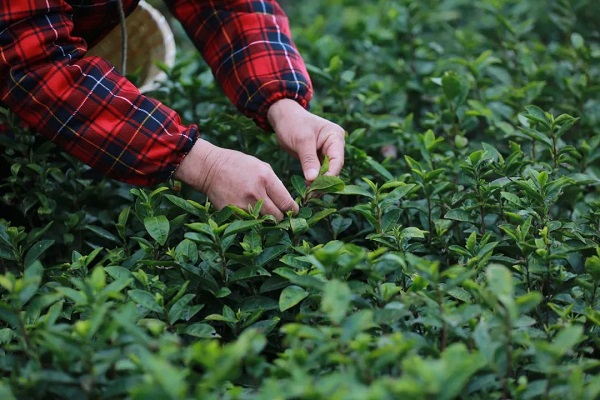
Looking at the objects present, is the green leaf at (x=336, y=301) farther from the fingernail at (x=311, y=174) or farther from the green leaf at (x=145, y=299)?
the fingernail at (x=311, y=174)

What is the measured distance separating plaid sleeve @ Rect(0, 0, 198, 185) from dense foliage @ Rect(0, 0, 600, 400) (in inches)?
3.8

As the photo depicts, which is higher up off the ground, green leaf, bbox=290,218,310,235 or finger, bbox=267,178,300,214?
finger, bbox=267,178,300,214

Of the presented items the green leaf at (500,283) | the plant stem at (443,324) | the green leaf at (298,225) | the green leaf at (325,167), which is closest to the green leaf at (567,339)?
the green leaf at (500,283)

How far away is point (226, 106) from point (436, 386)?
1570 millimetres

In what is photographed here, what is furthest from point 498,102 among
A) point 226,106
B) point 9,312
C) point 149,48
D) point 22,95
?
point 9,312

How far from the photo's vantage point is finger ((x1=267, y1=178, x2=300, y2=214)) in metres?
1.83

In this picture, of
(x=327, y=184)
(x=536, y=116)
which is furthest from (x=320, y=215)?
(x=536, y=116)

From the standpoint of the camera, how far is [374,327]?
1.55 meters

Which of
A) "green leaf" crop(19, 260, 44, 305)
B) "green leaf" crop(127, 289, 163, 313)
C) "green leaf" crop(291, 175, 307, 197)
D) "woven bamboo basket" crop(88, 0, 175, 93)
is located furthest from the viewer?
"woven bamboo basket" crop(88, 0, 175, 93)

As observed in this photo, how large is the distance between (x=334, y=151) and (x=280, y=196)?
0.24 metres

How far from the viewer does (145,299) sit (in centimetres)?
159

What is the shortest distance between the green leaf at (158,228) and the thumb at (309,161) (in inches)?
14.8

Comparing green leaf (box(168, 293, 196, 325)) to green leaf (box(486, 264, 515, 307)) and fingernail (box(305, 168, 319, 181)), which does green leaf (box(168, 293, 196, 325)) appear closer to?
fingernail (box(305, 168, 319, 181))

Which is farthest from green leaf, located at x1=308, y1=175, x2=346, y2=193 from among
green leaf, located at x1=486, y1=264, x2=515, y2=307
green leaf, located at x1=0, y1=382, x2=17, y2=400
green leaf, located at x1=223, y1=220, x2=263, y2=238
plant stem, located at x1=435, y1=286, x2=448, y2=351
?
green leaf, located at x1=0, y1=382, x2=17, y2=400
